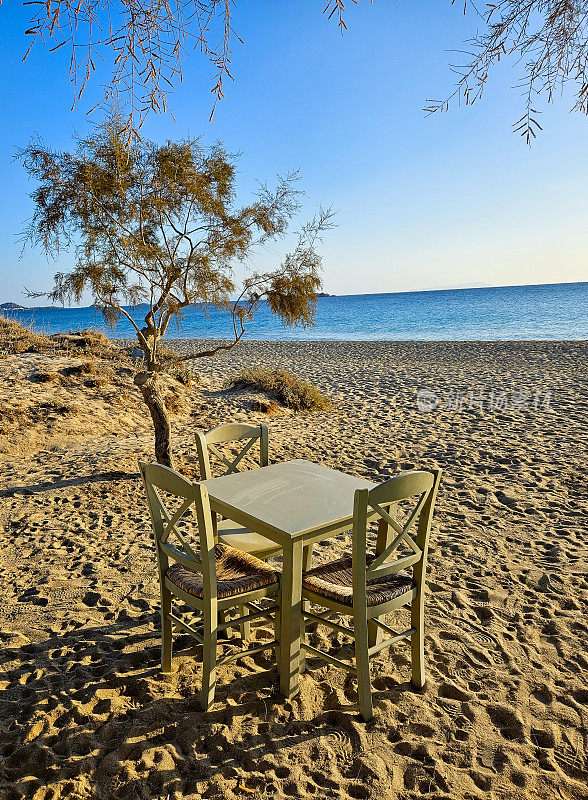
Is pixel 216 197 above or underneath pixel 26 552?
above

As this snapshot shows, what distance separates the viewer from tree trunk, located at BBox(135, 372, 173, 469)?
5.97 m

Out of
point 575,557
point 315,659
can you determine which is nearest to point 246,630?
point 315,659

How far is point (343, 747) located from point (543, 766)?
0.91 meters

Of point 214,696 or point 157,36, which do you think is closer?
point 157,36

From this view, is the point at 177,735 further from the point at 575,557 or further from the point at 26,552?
the point at 575,557

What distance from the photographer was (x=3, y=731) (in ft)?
8.57

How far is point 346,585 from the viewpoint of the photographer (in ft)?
9.75

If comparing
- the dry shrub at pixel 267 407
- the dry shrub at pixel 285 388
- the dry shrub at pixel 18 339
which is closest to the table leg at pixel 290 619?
the dry shrub at pixel 267 407

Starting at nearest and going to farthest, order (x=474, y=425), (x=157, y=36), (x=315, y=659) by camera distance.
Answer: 1. (x=157, y=36)
2. (x=315, y=659)
3. (x=474, y=425)

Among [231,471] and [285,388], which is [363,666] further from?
[285,388]

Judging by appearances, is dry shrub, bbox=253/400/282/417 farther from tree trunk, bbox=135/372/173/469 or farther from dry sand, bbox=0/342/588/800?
tree trunk, bbox=135/372/173/469

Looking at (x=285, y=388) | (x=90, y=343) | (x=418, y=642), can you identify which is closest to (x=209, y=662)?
(x=418, y=642)

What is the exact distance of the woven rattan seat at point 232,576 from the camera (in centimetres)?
279

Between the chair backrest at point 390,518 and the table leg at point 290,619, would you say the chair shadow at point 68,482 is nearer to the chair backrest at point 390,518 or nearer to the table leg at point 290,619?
the table leg at point 290,619
